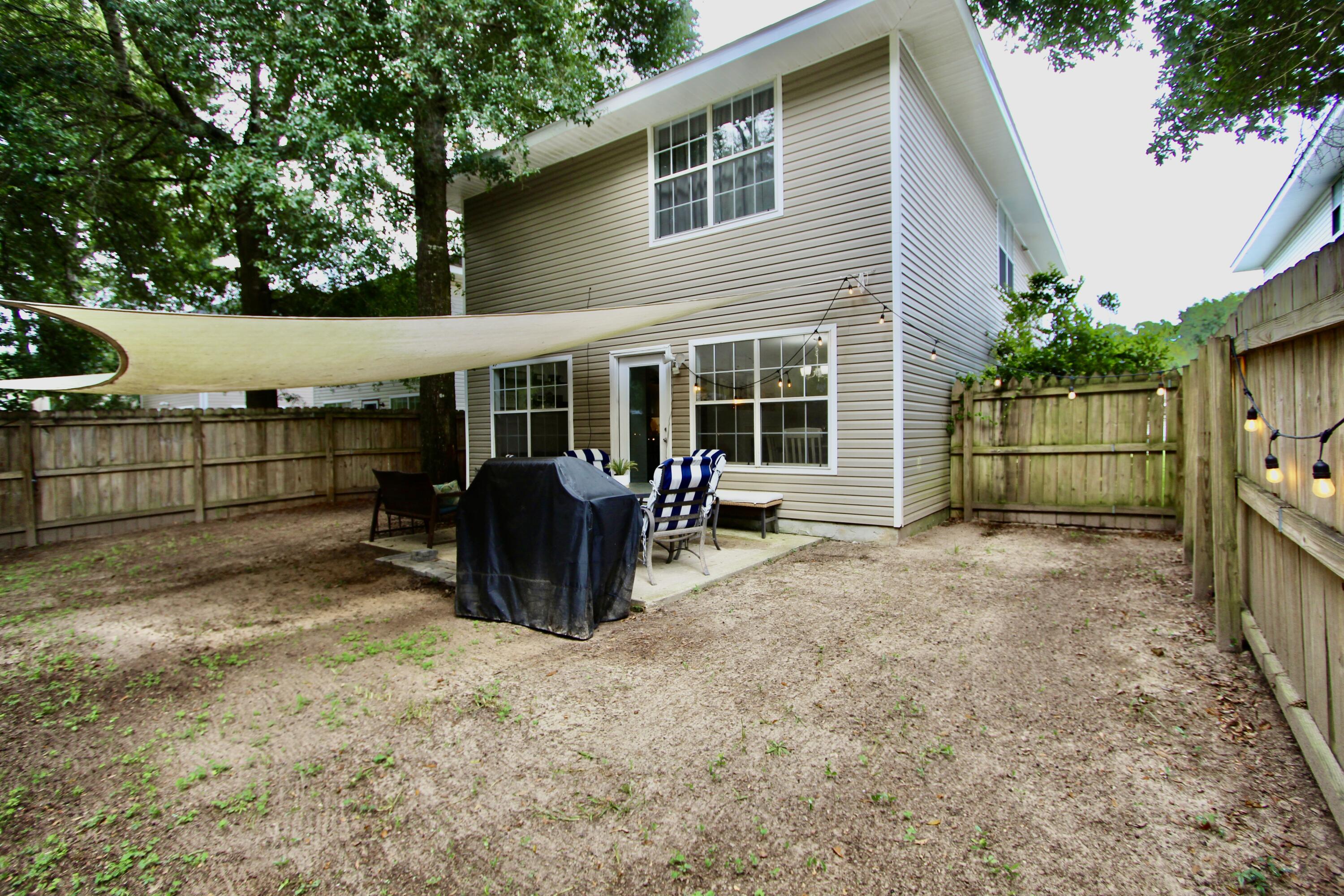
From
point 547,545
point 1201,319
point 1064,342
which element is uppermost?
point 1201,319

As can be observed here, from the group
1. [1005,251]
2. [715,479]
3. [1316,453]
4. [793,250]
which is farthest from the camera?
[1005,251]

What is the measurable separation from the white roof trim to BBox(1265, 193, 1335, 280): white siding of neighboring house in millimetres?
4209

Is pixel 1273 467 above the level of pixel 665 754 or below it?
above

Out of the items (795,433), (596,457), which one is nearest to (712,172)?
(795,433)

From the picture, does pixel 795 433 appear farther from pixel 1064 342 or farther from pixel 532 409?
pixel 1064 342

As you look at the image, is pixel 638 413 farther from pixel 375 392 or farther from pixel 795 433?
pixel 375 392

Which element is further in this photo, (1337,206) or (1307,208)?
(1307,208)

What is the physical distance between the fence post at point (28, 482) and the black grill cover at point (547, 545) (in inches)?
245

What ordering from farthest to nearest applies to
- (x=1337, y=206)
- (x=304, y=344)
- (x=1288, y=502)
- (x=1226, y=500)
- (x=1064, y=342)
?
(x=1337, y=206), (x=1064, y=342), (x=304, y=344), (x=1226, y=500), (x=1288, y=502)

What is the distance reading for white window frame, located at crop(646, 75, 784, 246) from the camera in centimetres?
648

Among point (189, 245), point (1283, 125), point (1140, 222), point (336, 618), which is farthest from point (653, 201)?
point (1140, 222)

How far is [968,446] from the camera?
726cm

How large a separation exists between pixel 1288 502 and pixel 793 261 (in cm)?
489

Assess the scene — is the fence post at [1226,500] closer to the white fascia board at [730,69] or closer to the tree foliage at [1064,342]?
the tree foliage at [1064,342]
